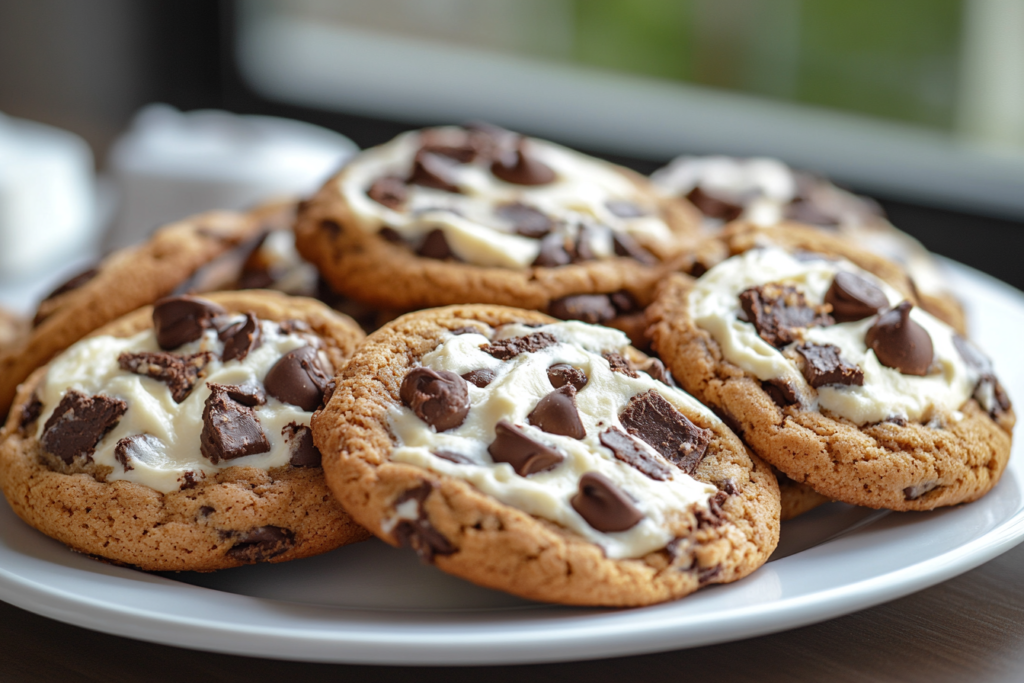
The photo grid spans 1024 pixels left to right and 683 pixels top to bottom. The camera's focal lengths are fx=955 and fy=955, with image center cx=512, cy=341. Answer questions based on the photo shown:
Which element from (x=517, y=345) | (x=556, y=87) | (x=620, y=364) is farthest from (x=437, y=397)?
(x=556, y=87)

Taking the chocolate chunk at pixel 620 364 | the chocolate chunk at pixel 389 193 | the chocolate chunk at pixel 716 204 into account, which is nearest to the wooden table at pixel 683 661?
the chocolate chunk at pixel 620 364

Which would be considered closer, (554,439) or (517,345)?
(554,439)

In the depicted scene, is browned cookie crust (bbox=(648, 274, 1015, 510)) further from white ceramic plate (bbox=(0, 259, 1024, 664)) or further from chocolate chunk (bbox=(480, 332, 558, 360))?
chocolate chunk (bbox=(480, 332, 558, 360))

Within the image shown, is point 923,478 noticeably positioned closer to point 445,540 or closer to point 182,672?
point 445,540

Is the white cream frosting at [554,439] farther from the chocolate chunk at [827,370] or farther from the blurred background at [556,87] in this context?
the blurred background at [556,87]

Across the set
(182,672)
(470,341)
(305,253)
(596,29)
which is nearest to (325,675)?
(182,672)

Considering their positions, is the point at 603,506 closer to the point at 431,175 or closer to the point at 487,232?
the point at 487,232

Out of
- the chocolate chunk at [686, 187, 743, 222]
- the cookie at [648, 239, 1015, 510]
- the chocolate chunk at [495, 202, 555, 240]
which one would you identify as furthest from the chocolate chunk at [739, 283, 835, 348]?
the chocolate chunk at [686, 187, 743, 222]

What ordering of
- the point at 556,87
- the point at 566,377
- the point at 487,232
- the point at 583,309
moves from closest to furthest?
1. the point at 566,377
2. the point at 583,309
3. the point at 487,232
4. the point at 556,87
